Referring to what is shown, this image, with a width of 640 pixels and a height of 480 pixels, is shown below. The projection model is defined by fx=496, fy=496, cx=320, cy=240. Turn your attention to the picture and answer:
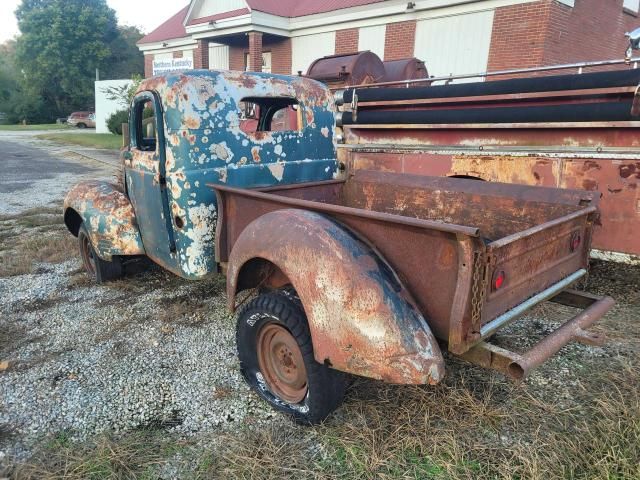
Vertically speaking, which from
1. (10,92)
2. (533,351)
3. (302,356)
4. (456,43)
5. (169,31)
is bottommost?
(302,356)

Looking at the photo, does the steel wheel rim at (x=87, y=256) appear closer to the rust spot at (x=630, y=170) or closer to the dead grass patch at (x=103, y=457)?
the dead grass patch at (x=103, y=457)

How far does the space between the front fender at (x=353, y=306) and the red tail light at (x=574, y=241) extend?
3.93ft

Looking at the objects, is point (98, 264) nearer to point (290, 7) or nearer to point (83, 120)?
point (290, 7)

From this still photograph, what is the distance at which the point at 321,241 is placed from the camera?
7.56 feet

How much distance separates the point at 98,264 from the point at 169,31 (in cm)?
2175

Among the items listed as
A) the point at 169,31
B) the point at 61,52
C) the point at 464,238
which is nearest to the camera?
the point at 464,238

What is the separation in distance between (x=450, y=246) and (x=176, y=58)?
75.6ft

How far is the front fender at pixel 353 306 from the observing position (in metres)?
2.07

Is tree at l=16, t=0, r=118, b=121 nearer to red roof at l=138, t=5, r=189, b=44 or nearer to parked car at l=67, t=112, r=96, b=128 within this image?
parked car at l=67, t=112, r=96, b=128

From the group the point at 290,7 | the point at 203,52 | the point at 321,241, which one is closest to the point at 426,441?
the point at 321,241

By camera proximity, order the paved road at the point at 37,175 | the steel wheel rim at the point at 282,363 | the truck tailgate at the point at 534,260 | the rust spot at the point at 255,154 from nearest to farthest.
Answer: the truck tailgate at the point at 534,260 < the steel wheel rim at the point at 282,363 < the rust spot at the point at 255,154 < the paved road at the point at 37,175

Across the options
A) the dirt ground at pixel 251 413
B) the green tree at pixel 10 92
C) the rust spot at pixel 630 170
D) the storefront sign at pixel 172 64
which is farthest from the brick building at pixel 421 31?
the green tree at pixel 10 92

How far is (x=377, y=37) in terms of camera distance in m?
14.2

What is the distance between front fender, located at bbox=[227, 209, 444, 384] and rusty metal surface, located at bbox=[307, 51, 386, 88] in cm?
609
